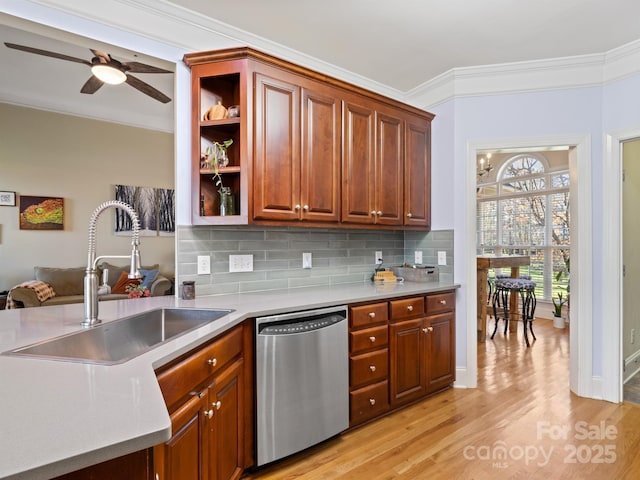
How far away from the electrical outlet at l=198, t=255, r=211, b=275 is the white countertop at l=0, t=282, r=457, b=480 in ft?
2.86

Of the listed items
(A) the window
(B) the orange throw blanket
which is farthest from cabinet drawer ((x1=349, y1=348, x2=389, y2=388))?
(A) the window

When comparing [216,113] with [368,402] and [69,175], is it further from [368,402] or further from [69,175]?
[69,175]

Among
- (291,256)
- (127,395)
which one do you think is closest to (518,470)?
(291,256)

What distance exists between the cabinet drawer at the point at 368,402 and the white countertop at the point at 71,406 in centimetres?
121

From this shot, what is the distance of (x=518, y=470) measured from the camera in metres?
1.89

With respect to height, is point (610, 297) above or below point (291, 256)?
A: below

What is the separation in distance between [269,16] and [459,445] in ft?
9.39

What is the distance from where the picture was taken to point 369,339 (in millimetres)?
2336

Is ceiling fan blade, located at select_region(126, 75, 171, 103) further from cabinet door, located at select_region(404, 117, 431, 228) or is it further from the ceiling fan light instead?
cabinet door, located at select_region(404, 117, 431, 228)

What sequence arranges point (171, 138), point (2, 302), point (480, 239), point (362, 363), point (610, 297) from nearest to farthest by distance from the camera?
point (362, 363) < point (610, 297) < point (2, 302) < point (171, 138) < point (480, 239)

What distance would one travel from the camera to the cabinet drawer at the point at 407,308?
2.48m

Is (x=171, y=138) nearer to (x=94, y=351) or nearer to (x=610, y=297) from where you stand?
(x=94, y=351)

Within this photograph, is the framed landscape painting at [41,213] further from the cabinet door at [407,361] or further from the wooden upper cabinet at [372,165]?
the cabinet door at [407,361]

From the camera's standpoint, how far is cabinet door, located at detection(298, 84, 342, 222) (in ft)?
7.81
